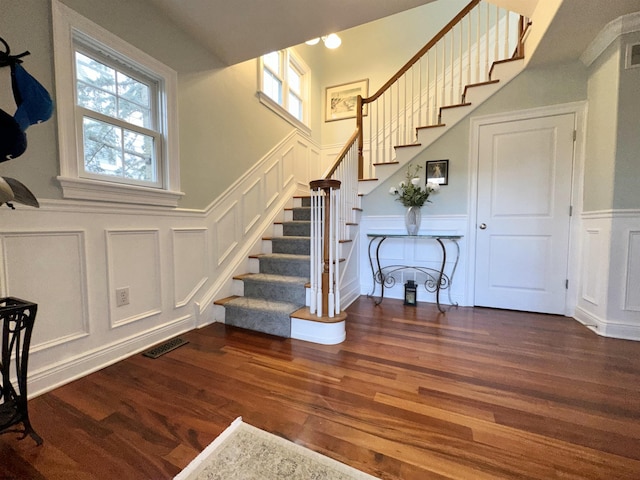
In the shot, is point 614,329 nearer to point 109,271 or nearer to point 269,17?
point 269,17

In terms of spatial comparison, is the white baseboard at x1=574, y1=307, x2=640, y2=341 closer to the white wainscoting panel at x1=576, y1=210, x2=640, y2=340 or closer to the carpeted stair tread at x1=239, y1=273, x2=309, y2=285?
the white wainscoting panel at x1=576, y1=210, x2=640, y2=340

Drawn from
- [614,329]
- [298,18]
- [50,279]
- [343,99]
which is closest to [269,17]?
[298,18]

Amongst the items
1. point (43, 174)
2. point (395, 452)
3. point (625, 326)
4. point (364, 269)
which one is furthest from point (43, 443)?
point (625, 326)

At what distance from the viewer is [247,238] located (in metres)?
2.94

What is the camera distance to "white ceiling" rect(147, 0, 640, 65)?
5.96ft

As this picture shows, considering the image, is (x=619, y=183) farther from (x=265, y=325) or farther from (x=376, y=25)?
(x=376, y=25)

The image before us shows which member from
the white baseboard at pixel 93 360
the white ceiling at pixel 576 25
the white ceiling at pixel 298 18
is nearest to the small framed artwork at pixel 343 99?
the white ceiling at pixel 298 18

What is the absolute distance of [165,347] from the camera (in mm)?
1940

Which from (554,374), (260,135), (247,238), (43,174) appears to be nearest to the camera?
(43,174)

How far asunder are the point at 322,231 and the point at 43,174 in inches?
68.0

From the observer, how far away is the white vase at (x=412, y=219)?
3.06 meters

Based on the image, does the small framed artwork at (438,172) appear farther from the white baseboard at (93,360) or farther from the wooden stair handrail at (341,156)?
the white baseboard at (93,360)

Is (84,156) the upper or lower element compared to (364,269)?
upper

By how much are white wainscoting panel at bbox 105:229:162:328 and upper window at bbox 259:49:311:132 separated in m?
2.16
